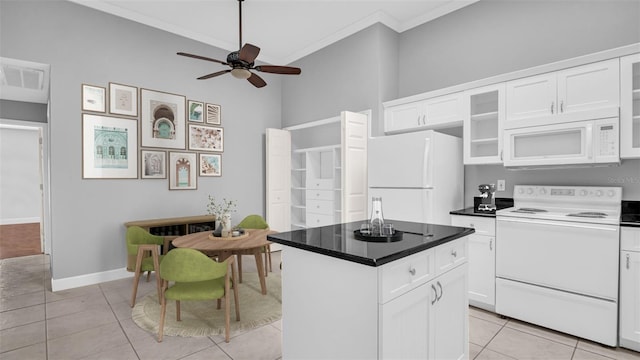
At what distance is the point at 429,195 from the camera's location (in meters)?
3.35

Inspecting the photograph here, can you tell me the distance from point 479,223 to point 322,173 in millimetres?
2831

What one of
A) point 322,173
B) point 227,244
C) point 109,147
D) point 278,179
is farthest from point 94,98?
A: point 322,173

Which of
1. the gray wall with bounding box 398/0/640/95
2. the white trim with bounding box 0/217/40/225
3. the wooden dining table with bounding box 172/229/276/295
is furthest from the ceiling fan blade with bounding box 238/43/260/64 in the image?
the white trim with bounding box 0/217/40/225

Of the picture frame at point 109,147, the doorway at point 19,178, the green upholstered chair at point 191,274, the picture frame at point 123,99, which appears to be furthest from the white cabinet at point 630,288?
the doorway at point 19,178

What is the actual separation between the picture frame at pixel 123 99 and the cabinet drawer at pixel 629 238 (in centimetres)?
529

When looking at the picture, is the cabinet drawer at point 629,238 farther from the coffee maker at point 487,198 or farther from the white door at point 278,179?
the white door at point 278,179

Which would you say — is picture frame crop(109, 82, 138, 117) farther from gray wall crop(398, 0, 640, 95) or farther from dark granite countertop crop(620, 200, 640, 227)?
dark granite countertop crop(620, 200, 640, 227)

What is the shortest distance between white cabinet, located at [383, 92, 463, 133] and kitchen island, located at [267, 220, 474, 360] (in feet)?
6.60

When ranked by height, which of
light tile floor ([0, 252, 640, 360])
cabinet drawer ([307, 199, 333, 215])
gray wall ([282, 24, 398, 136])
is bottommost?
light tile floor ([0, 252, 640, 360])

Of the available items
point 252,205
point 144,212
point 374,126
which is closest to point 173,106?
point 144,212

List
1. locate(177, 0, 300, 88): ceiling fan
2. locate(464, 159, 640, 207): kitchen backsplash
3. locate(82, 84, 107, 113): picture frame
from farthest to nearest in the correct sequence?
locate(82, 84, 107, 113): picture frame
locate(177, 0, 300, 88): ceiling fan
locate(464, 159, 640, 207): kitchen backsplash

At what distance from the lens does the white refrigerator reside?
132 inches

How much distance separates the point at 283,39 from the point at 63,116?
3.19 m

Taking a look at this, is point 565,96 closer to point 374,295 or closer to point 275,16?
point 374,295
